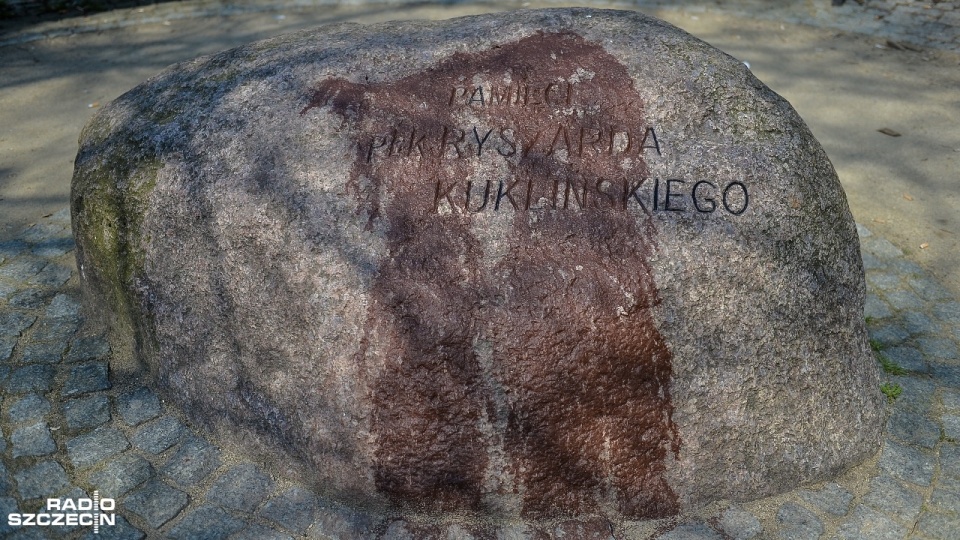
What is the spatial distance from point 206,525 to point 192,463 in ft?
0.92

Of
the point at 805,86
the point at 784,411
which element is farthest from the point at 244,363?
the point at 805,86

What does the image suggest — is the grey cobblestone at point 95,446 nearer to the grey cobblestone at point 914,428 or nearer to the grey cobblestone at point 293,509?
the grey cobblestone at point 293,509

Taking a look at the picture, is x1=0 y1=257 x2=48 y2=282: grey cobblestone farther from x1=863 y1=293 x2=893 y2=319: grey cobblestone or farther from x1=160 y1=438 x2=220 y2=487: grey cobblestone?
x1=863 y1=293 x2=893 y2=319: grey cobblestone

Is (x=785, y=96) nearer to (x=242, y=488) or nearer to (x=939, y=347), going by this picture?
(x=939, y=347)

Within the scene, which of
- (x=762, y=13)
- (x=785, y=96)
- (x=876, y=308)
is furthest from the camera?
(x=762, y=13)

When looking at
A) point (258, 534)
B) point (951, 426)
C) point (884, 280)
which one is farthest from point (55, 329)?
point (884, 280)

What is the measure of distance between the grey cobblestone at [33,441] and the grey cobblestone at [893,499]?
112 inches

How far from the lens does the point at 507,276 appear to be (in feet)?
8.68

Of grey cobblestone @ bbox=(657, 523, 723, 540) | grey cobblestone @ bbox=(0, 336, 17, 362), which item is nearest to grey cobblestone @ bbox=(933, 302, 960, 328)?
grey cobblestone @ bbox=(657, 523, 723, 540)

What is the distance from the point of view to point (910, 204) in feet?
15.8

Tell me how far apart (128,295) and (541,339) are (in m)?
1.57

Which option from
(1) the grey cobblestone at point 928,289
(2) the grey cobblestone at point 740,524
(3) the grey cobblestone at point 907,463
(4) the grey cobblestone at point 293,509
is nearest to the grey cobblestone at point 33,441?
(4) the grey cobblestone at point 293,509

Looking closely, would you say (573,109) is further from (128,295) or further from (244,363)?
(128,295)

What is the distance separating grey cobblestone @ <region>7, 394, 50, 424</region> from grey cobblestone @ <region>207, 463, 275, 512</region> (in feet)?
2.64
